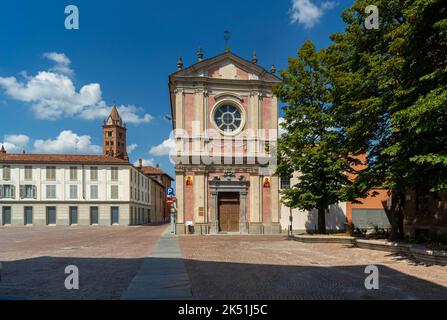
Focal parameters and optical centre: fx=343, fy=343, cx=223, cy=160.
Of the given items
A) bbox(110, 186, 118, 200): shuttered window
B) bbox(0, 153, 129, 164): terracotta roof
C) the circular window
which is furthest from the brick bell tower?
the circular window

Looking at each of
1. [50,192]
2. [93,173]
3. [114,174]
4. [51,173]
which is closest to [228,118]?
[114,174]

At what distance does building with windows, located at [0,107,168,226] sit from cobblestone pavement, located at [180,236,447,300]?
1672 inches

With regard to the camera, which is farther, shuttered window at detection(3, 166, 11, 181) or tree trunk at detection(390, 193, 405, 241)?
shuttered window at detection(3, 166, 11, 181)

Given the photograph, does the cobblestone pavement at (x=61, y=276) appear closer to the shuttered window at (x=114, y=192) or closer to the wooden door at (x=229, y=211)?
the wooden door at (x=229, y=211)

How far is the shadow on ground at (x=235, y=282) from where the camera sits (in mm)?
7758

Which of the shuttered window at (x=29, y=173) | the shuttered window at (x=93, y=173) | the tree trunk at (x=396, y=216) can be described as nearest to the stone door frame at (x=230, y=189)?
the tree trunk at (x=396, y=216)

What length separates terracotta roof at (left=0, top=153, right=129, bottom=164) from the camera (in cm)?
5199

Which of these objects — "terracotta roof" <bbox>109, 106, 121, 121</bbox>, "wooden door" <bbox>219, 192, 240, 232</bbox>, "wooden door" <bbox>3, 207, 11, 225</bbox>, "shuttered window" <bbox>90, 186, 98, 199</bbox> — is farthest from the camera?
"terracotta roof" <bbox>109, 106, 121, 121</bbox>

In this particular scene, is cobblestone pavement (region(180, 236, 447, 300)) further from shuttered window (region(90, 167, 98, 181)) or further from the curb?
shuttered window (region(90, 167, 98, 181))

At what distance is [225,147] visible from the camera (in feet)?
Result: 96.2
